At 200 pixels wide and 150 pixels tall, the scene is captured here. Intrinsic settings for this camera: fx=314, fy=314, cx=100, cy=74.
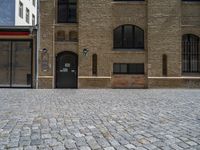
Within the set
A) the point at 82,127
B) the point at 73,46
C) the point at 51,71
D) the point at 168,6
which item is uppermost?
the point at 168,6

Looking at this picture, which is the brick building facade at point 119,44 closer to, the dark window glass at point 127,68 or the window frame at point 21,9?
the dark window glass at point 127,68

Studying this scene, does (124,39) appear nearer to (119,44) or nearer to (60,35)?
(119,44)

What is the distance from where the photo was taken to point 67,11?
75.0 feet

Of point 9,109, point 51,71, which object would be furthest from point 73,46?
point 9,109

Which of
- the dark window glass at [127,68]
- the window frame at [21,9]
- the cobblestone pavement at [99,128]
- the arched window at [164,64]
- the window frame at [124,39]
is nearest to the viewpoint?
the cobblestone pavement at [99,128]

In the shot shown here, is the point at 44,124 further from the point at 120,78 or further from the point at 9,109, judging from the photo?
the point at 120,78

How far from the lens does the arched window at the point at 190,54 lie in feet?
74.3

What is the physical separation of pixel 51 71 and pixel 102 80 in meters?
3.66

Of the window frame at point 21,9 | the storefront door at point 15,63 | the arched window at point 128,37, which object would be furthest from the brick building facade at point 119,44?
the window frame at point 21,9

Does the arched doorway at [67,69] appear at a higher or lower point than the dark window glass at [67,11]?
lower

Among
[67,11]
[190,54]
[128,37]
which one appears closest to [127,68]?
[128,37]

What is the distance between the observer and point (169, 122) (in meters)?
8.36

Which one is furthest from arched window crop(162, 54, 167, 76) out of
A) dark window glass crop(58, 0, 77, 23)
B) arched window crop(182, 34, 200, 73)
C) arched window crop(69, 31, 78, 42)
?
dark window glass crop(58, 0, 77, 23)

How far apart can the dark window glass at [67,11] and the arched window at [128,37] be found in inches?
130
